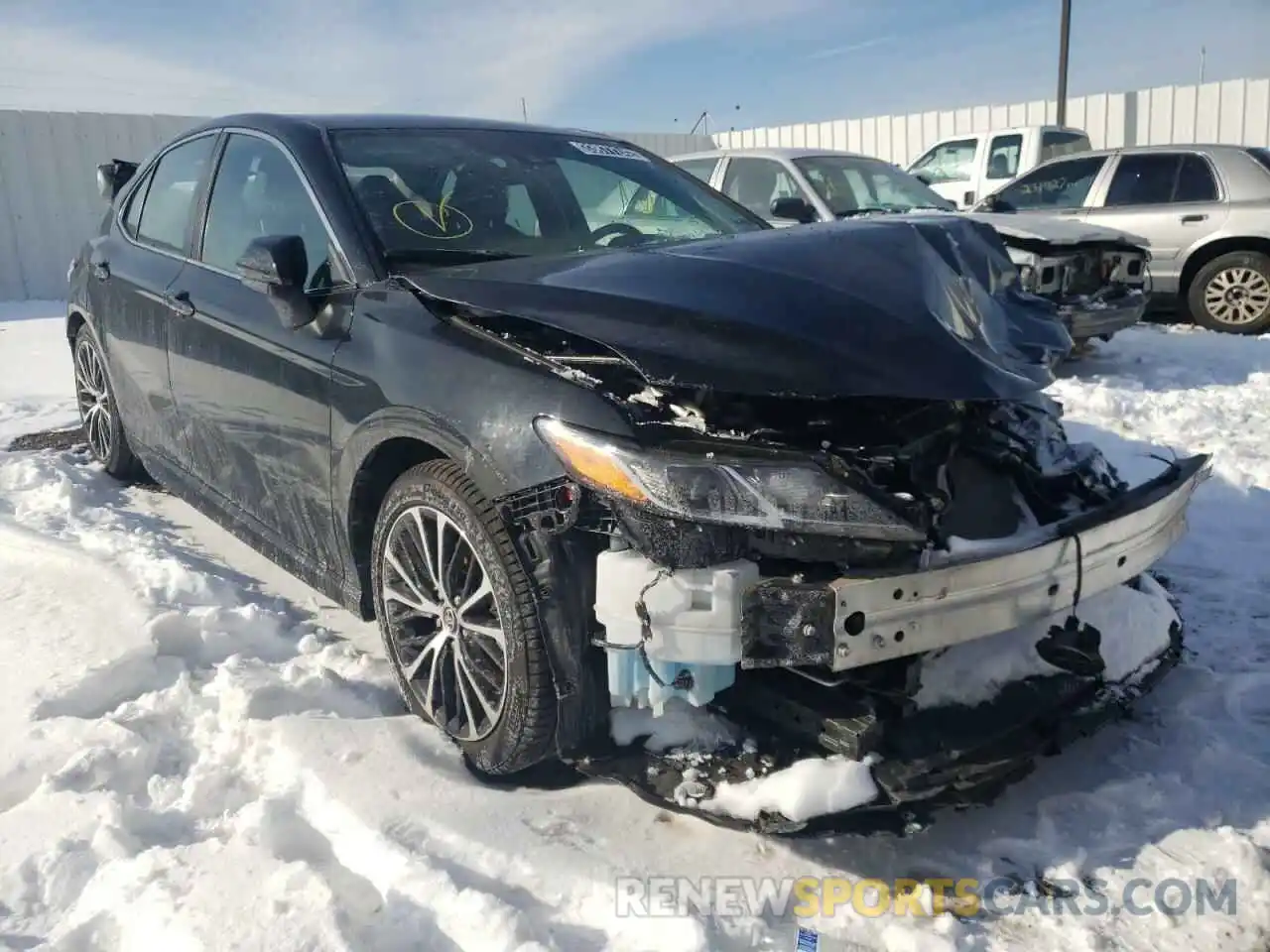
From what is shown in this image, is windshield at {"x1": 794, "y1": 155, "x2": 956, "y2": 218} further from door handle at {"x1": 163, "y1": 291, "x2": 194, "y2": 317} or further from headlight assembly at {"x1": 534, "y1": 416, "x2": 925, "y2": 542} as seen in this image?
headlight assembly at {"x1": 534, "y1": 416, "x2": 925, "y2": 542}

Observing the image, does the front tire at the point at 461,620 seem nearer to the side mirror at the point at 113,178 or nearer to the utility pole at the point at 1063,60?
the side mirror at the point at 113,178

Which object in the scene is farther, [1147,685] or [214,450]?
[214,450]

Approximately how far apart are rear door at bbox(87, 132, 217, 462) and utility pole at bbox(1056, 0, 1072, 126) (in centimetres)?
1700

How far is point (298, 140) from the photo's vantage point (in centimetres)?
311

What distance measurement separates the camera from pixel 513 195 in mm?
3217

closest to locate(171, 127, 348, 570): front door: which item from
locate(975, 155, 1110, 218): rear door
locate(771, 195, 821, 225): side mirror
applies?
locate(771, 195, 821, 225): side mirror

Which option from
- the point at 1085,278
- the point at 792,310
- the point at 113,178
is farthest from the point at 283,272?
the point at 1085,278

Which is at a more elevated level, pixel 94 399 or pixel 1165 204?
pixel 1165 204

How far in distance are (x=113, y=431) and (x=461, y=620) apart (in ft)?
9.88

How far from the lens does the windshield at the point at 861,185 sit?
8.06 m

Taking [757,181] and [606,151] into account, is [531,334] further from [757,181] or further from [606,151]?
[757,181]

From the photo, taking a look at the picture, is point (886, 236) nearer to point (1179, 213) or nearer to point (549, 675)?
point (549, 675)

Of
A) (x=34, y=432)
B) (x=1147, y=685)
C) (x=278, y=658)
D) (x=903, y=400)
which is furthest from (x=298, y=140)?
(x=34, y=432)

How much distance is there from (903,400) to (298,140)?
6.67 ft
